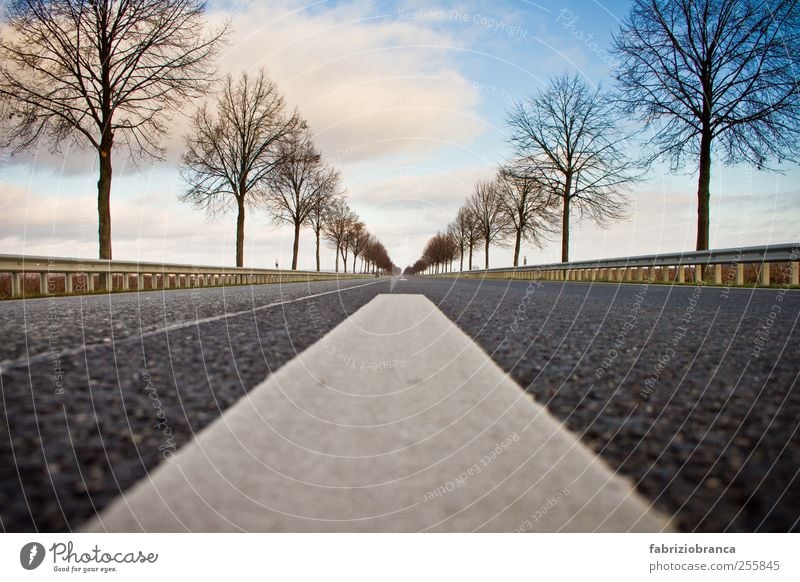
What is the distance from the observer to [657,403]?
2400mm

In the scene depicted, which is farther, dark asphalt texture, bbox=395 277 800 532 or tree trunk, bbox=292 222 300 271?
tree trunk, bbox=292 222 300 271

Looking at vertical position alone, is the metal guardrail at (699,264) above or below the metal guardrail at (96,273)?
above

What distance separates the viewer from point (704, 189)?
19.3 metres

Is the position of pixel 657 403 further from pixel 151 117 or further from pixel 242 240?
pixel 242 240

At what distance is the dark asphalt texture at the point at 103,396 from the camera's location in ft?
4.54

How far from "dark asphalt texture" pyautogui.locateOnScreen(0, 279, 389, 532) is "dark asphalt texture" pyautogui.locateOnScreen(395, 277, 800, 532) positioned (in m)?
1.44

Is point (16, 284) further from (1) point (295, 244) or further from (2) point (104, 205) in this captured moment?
(1) point (295, 244)

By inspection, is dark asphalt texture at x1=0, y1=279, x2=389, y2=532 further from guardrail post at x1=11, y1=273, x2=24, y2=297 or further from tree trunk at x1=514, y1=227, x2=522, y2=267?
tree trunk at x1=514, y1=227, x2=522, y2=267

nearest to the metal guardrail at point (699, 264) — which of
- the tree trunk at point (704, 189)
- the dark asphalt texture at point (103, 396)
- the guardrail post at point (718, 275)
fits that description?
the guardrail post at point (718, 275)

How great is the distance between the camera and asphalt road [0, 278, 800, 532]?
1404 mm

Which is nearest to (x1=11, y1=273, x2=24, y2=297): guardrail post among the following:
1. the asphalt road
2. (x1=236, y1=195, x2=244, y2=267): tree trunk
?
the asphalt road

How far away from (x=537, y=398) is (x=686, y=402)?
2.07 feet

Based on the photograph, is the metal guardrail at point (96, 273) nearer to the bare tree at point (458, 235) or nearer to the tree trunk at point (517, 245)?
the tree trunk at point (517, 245)

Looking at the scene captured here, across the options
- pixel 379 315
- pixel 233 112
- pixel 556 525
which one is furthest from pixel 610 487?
pixel 233 112
